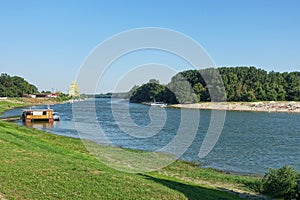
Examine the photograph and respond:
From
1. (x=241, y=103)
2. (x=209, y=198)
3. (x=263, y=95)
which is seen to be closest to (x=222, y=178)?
(x=209, y=198)

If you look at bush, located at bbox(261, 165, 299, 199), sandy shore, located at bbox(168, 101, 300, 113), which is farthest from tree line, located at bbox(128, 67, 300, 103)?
bush, located at bbox(261, 165, 299, 199)

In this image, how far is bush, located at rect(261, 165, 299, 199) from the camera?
17.9m

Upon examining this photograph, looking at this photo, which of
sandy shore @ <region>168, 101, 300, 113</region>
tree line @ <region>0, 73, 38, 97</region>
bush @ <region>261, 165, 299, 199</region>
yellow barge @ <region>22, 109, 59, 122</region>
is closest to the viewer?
bush @ <region>261, 165, 299, 199</region>

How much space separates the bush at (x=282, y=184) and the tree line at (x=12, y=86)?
569ft

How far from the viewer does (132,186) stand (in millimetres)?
14586

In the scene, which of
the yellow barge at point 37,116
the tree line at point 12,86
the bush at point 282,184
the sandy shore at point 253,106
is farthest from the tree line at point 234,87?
the bush at point 282,184

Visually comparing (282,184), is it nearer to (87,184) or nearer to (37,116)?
(87,184)

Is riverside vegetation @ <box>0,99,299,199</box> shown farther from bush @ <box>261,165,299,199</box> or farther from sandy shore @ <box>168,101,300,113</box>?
sandy shore @ <box>168,101,300,113</box>

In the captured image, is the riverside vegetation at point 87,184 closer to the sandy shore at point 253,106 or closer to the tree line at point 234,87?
the tree line at point 234,87

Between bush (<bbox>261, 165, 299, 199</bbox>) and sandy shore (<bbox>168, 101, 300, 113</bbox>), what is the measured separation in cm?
11254

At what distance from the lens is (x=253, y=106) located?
436ft

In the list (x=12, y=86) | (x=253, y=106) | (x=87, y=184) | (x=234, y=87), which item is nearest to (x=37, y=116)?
(x=87, y=184)

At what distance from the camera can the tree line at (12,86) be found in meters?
175

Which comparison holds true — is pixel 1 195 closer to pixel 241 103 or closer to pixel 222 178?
pixel 222 178
